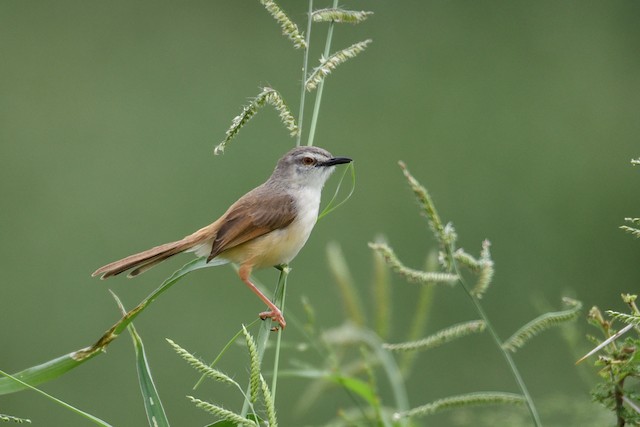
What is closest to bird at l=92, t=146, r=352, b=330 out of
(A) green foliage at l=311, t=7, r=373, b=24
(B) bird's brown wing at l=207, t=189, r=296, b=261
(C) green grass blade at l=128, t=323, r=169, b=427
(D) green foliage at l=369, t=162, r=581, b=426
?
(B) bird's brown wing at l=207, t=189, r=296, b=261

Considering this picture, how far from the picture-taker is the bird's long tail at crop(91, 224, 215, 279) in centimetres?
316

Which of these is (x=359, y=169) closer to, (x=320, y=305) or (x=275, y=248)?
(x=320, y=305)

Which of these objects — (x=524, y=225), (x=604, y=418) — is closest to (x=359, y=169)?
(x=524, y=225)

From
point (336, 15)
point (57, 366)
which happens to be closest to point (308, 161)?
point (336, 15)

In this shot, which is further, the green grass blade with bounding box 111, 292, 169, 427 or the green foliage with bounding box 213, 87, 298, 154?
the green foliage with bounding box 213, 87, 298, 154

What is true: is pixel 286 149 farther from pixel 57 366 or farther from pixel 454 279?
pixel 57 366

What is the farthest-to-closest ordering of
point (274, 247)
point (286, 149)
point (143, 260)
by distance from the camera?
point (286, 149)
point (274, 247)
point (143, 260)

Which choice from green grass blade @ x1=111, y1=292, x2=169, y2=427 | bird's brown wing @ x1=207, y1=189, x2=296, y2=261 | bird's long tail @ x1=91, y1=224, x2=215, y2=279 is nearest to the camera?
green grass blade @ x1=111, y1=292, x2=169, y2=427

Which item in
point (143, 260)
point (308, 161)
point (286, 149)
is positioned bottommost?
point (143, 260)

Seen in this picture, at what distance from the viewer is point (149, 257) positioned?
3357mm

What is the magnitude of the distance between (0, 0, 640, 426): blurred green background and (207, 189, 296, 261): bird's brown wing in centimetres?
342

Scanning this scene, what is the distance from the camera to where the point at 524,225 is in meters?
8.26

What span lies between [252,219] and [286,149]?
532 centimetres

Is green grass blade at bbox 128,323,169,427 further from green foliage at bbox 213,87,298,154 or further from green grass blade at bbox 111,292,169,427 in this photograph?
green foliage at bbox 213,87,298,154
